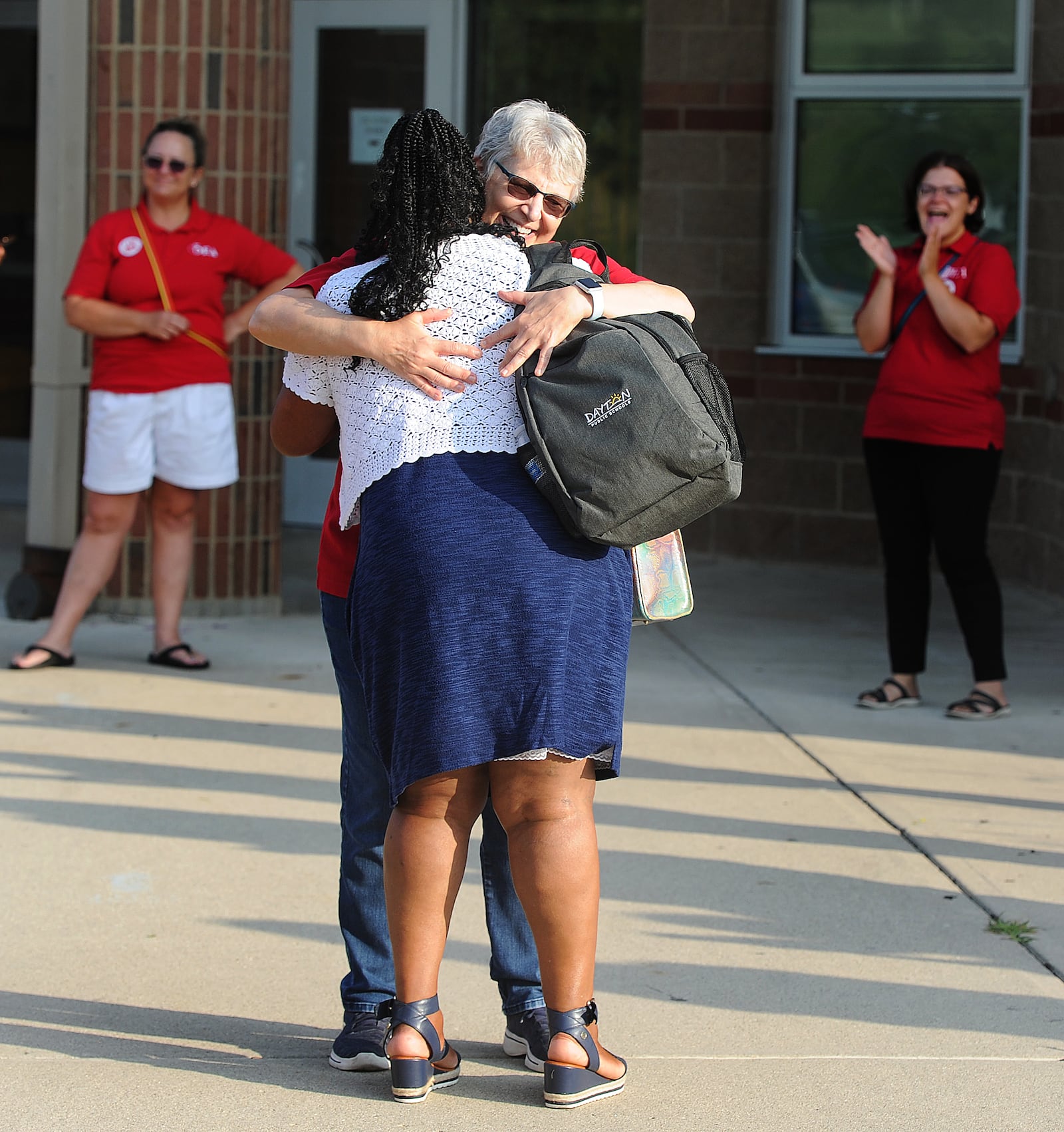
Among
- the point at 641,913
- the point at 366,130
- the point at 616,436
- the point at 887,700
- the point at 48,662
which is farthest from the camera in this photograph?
the point at 366,130

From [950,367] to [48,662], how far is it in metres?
3.36

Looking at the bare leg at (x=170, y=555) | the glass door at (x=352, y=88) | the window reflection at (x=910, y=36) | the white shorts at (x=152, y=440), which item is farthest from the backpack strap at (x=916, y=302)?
the glass door at (x=352, y=88)

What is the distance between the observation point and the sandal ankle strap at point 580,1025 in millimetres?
3014

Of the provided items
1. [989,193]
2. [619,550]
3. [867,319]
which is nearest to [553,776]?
[619,550]

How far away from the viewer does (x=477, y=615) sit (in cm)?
285

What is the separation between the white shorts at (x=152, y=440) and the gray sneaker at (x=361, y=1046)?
138 inches

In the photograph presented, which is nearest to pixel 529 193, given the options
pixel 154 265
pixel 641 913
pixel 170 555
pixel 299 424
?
pixel 299 424

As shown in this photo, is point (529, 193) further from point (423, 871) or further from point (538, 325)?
point (423, 871)

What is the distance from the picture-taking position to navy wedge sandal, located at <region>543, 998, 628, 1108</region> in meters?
3.02

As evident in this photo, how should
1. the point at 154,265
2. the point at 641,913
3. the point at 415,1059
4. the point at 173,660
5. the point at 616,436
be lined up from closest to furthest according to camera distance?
the point at 616,436, the point at 415,1059, the point at 641,913, the point at 154,265, the point at 173,660

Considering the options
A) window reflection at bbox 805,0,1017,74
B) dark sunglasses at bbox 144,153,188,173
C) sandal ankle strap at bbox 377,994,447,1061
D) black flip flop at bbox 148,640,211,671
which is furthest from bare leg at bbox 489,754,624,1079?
window reflection at bbox 805,0,1017,74

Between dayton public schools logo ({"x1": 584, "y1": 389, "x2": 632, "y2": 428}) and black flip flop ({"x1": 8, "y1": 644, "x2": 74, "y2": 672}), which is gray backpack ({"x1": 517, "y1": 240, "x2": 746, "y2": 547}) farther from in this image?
black flip flop ({"x1": 8, "y1": 644, "x2": 74, "y2": 672})

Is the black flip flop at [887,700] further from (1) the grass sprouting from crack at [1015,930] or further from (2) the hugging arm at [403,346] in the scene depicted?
(2) the hugging arm at [403,346]

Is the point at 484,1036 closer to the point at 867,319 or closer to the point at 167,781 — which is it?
the point at 167,781
